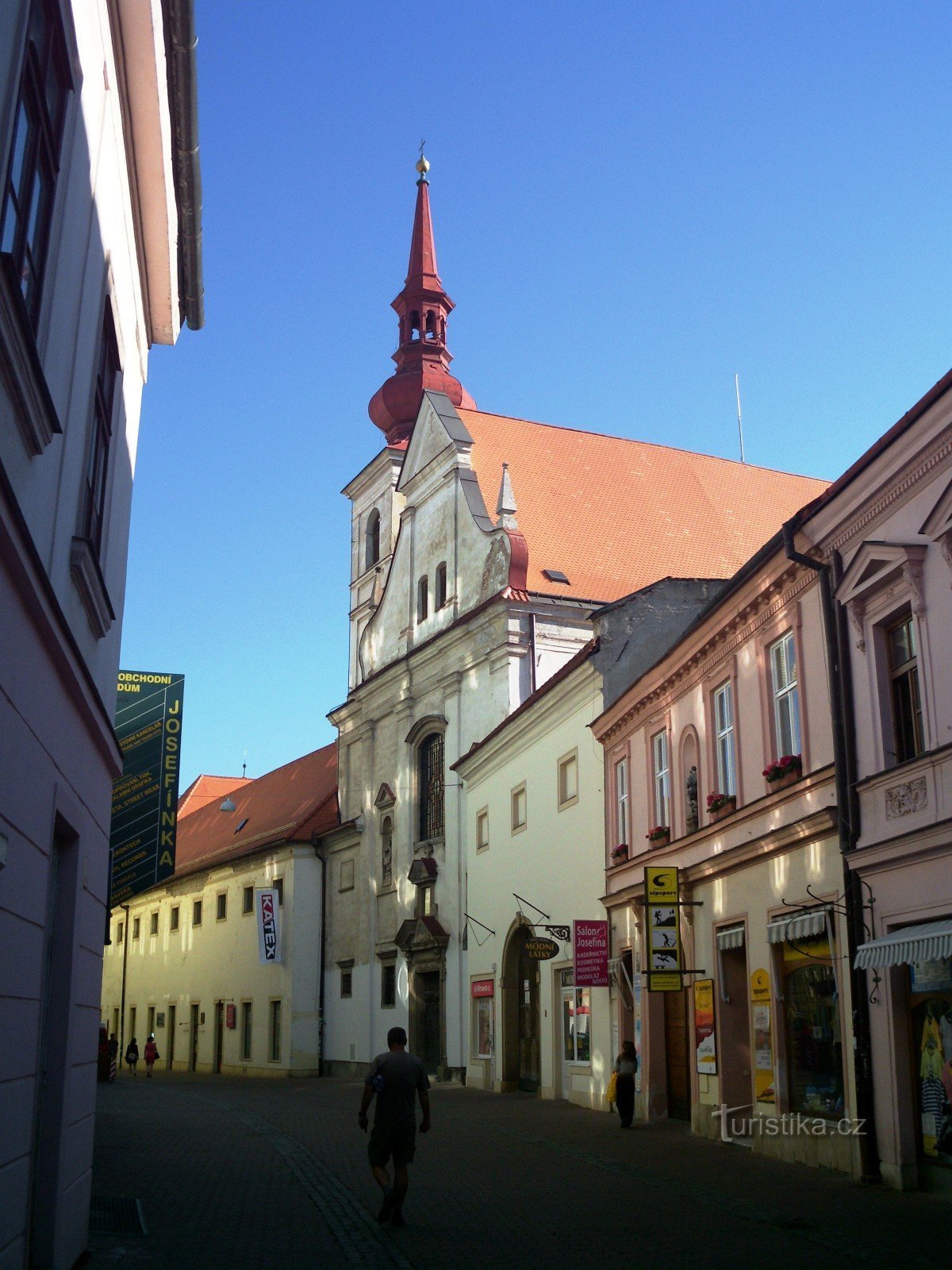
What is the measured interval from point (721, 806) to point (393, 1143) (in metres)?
7.78

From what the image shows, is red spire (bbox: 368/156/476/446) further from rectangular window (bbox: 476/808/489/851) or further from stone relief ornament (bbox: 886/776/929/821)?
stone relief ornament (bbox: 886/776/929/821)

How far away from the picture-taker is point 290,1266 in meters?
9.26

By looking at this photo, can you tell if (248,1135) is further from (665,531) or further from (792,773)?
(665,531)

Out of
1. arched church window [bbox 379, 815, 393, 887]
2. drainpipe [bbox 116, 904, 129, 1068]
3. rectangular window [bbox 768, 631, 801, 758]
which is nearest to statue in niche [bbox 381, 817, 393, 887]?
arched church window [bbox 379, 815, 393, 887]

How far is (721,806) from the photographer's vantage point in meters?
17.4

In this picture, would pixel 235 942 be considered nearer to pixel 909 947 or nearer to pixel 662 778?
pixel 662 778

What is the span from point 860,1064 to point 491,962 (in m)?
18.1

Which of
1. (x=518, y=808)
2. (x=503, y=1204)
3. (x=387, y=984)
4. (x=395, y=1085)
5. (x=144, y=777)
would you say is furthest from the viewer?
(x=387, y=984)

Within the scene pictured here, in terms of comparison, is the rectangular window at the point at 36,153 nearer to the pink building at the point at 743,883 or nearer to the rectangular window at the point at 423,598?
the pink building at the point at 743,883

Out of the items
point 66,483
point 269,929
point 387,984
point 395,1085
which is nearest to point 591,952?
point 395,1085

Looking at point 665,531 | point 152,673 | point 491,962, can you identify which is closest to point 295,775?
point 665,531

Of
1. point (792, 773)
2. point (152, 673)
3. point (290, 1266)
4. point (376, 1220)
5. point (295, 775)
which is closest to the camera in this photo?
point (290, 1266)

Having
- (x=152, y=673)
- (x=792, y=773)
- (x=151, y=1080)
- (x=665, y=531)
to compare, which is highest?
(x=665, y=531)

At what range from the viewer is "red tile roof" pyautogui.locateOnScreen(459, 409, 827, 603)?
3775 cm
